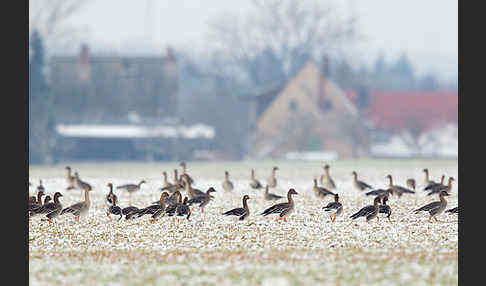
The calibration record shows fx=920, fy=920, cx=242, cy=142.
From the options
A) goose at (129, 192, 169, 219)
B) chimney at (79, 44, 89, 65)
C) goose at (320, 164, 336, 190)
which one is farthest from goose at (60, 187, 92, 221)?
chimney at (79, 44, 89, 65)

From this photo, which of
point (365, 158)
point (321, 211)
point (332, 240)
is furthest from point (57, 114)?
point (332, 240)

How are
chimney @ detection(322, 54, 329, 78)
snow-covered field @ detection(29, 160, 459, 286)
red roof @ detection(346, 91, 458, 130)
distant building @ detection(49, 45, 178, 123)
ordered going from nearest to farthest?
snow-covered field @ detection(29, 160, 459, 286), distant building @ detection(49, 45, 178, 123), chimney @ detection(322, 54, 329, 78), red roof @ detection(346, 91, 458, 130)

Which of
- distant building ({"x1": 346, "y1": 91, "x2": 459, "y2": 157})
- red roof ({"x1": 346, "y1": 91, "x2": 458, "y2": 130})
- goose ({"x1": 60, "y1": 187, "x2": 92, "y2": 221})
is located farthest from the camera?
red roof ({"x1": 346, "y1": 91, "x2": 458, "y2": 130})

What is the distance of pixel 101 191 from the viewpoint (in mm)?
33688

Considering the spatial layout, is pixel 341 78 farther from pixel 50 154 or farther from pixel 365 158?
pixel 50 154

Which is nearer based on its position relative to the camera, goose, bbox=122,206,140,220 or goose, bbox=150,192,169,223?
goose, bbox=150,192,169,223

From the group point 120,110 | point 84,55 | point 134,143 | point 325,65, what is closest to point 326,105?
point 325,65

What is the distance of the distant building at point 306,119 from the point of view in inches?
3140

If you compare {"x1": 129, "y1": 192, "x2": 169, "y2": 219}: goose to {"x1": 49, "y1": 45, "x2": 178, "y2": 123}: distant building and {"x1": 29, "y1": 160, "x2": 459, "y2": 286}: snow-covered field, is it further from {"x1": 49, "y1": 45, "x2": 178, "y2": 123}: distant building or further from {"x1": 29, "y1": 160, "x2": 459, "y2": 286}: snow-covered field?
{"x1": 49, "y1": 45, "x2": 178, "y2": 123}: distant building

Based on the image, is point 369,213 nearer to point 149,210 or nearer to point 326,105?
point 149,210

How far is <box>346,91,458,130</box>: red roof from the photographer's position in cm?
8856

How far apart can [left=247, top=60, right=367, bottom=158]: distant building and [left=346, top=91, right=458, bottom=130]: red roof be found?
628 cm

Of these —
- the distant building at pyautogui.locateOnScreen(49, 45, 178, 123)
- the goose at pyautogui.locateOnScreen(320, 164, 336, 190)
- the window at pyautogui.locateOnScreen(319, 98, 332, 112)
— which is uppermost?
the distant building at pyautogui.locateOnScreen(49, 45, 178, 123)

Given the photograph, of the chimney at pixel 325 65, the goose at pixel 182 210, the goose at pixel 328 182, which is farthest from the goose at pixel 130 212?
the chimney at pixel 325 65
